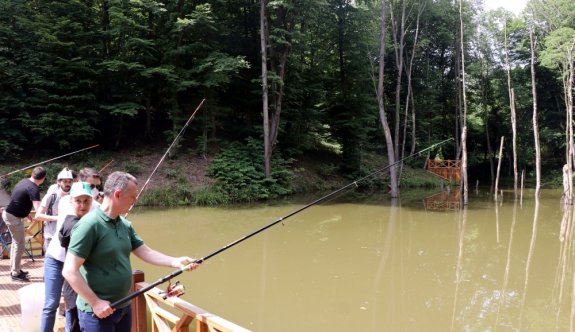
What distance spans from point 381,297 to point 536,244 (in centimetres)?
663

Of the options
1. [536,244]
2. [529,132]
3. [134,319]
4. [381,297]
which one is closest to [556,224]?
[536,244]

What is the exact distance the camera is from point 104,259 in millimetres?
2324

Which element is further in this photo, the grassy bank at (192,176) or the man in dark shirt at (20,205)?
the grassy bank at (192,176)

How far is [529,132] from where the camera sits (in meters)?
31.8

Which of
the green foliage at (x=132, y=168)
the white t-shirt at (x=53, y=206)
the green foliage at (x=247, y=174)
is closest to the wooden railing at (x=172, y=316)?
the white t-shirt at (x=53, y=206)

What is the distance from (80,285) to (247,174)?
1560cm

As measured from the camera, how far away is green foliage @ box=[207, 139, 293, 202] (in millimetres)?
17188

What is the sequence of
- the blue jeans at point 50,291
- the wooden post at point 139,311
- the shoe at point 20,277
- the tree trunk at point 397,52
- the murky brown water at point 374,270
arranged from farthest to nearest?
the tree trunk at point 397,52 < the murky brown water at point 374,270 < the shoe at point 20,277 < the wooden post at point 139,311 < the blue jeans at point 50,291

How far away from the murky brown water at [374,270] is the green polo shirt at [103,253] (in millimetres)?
3379

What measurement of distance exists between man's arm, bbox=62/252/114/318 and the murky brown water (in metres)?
3.49

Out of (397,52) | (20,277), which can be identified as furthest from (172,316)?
(397,52)

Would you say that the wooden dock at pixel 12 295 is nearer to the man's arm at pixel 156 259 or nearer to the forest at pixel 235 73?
the man's arm at pixel 156 259

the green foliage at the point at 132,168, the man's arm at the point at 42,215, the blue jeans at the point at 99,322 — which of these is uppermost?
the green foliage at the point at 132,168

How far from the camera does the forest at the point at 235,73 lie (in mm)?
16625
